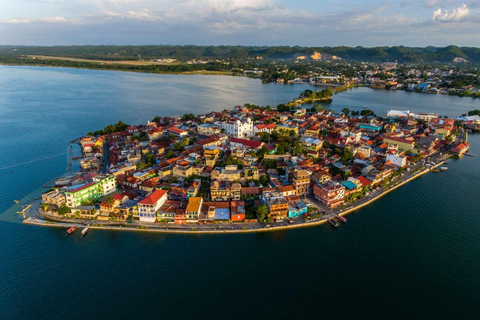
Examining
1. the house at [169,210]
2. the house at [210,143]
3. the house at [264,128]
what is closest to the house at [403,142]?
the house at [264,128]

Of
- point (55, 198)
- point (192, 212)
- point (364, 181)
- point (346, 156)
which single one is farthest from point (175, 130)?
point (364, 181)

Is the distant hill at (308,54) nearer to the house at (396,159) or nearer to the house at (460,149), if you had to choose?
the house at (396,159)

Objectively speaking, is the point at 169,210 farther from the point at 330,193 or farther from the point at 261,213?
the point at 330,193

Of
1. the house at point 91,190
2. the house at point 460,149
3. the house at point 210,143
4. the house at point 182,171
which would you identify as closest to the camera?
the house at point 91,190

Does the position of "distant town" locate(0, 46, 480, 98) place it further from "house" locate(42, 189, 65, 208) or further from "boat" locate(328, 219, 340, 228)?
"house" locate(42, 189, 65, 208)

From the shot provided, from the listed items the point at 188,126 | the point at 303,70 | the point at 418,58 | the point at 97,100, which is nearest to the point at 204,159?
the point at 188,126

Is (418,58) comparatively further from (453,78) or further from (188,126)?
(188,126)
